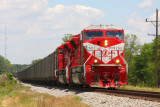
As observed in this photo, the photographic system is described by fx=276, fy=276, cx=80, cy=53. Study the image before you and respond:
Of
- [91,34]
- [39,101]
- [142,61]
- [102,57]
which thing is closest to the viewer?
[39,101]

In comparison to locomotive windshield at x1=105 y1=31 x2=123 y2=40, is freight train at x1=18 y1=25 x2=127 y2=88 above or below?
below

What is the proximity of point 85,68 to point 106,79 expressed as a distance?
54.6 inches

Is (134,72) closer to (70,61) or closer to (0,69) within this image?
(70,61)

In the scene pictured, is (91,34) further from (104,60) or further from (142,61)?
(142,61)

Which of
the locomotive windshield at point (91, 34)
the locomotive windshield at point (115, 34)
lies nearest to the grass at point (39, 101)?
the locomotive windshield at point (91, 34)

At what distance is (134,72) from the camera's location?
7031 cm

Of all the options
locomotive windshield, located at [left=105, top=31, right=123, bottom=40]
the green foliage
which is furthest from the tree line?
locomotive windshield, located at [left=105, top=31, right=123, bottom=40]

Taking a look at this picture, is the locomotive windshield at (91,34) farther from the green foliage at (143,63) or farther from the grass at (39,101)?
the green foliage at (143,63)

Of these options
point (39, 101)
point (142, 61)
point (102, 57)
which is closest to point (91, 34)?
point (102, 57)

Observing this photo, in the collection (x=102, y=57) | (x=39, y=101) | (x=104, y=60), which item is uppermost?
(x=102, y=57)

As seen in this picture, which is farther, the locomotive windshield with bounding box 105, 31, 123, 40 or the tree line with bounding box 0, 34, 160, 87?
the tree line with bounding box 0, 34, 160, 87

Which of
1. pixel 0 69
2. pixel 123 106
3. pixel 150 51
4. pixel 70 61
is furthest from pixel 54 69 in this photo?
pixel 0 69

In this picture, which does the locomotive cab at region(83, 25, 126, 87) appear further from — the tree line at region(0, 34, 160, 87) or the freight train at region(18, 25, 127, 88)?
the tree line at region(0, 34, 160, 87)

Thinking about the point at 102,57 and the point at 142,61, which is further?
the point at 142,61
